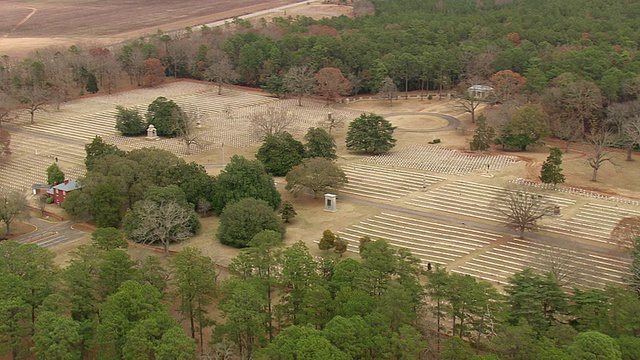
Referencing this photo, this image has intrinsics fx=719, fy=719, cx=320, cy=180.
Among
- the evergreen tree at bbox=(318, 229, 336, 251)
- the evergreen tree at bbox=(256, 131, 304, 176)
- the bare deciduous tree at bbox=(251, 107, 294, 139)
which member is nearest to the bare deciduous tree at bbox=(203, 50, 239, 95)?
the bare deciduous tree at bbox=(251, 107, 294, 139)

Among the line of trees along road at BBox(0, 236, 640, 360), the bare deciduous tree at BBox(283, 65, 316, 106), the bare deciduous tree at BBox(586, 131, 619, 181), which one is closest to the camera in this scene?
the line of trees along road at BBox(0, 236, 640, 360)

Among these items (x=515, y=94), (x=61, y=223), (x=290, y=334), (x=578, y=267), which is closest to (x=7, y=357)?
(x=290, y=334)

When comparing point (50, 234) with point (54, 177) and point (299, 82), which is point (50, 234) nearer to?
point (54, 177)

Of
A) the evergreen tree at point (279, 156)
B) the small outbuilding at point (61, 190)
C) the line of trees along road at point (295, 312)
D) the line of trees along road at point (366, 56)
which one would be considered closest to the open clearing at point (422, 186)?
the evergreen tree at point (279, 156)

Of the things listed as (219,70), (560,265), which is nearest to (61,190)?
(560,265)

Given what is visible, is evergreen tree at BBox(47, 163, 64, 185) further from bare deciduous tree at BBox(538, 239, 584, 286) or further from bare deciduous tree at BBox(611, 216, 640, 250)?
bare deciduous tree at BBox(611, 216, 640, 250)

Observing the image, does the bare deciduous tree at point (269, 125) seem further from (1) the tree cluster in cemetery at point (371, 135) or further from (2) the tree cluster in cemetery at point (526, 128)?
(2) the tree cluster in cemetery at point (526, 128)
